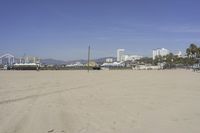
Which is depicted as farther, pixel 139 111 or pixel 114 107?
pixel 114 107

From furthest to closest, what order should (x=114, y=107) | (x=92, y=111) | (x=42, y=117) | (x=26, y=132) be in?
(x=114, y=107)
(x=92, y=111)
(x=42, y=117)
(x=26, y=132)

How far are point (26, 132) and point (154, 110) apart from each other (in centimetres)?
448

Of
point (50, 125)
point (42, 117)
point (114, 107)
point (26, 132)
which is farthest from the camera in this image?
point (114, 107)

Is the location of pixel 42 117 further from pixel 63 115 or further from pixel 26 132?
pixel 26 132

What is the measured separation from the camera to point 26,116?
27.2ft

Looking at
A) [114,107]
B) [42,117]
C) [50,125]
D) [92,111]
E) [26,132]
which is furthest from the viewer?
[114,107]

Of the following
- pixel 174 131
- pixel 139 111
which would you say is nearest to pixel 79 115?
pixel 139 111

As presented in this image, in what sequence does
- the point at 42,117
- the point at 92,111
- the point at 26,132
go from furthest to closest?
1. the point at 92,111
2. the point at 42,117
3. the point at 26,132

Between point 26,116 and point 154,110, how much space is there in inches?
152

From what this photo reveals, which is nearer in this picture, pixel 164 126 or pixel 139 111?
pixel 164 126

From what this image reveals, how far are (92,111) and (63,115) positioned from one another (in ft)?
3.51

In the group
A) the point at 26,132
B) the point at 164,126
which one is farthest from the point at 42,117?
the point at 164,126

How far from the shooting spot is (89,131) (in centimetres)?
663

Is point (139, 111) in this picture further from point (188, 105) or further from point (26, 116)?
point (26, 116)
